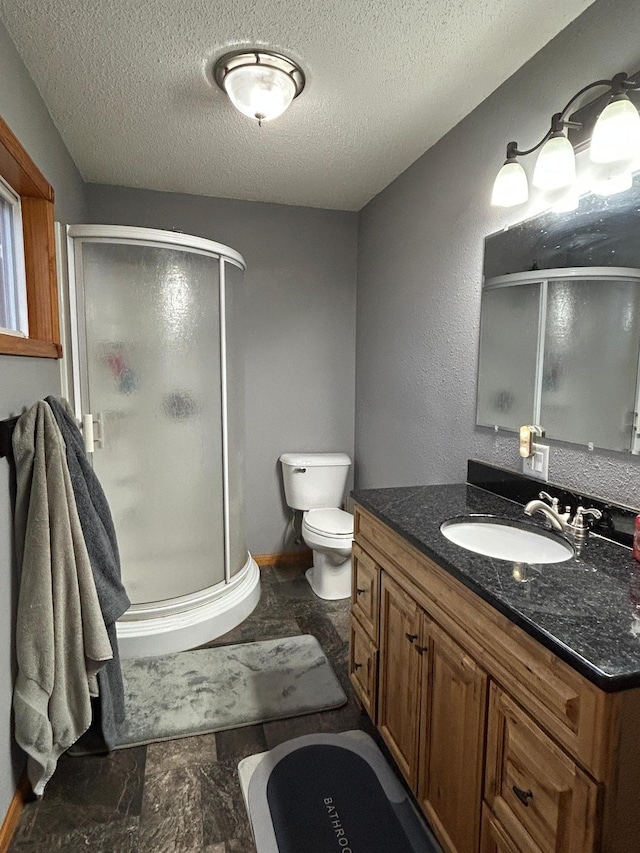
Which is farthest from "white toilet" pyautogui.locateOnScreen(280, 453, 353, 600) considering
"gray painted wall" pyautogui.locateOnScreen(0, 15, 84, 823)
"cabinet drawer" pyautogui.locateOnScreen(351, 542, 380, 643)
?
"gray painted wall" pyautogui.locateOnScreen(0, 15, 84, 823)

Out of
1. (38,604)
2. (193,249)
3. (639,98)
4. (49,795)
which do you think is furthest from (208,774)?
(639,98)

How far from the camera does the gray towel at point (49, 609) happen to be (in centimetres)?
142

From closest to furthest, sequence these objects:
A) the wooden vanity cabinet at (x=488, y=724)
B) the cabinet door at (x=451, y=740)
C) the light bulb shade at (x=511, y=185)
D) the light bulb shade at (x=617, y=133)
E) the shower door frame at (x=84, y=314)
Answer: the wooden vanity cabinet at (x=488, y=724), the cabinet door at (x=451, y=740), the light bulb shade at (x=617, y=133), the light bulb shade at (x=511, y=185), the shower door frame at (x=84, y=314)

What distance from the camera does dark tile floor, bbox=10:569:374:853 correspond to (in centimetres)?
135

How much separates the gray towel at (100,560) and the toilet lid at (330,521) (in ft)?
3.84

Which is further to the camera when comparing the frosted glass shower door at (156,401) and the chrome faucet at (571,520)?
the frosted glass shower door at (156,401)

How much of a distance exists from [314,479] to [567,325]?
1.84m

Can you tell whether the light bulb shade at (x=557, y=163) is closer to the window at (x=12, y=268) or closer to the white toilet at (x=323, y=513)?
the window at (x=12, y=268)

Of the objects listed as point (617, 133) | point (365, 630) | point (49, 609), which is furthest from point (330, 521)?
point (617, 133)

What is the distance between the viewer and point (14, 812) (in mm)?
1399

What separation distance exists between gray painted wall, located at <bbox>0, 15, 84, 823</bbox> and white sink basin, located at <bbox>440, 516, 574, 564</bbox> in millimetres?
1278

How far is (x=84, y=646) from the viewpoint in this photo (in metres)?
1.52

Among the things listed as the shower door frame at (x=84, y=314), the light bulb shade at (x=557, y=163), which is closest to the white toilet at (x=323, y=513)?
the shower door frame at (x=84, y=314)

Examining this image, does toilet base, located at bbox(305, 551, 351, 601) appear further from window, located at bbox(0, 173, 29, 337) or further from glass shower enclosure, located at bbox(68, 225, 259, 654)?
window, located at bbox(0, 173, 29, 337)
